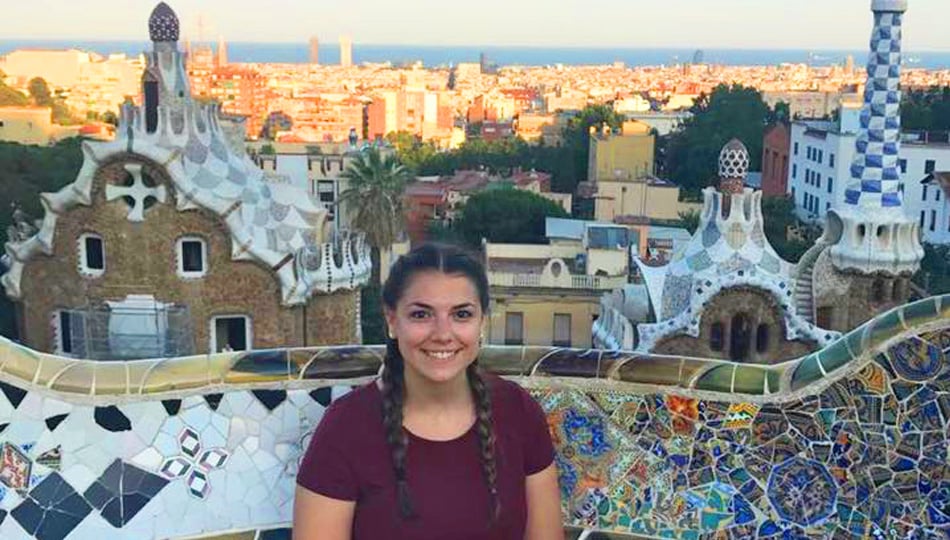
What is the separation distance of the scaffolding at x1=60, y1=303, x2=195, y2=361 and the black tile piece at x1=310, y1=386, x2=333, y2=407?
9.27 meters

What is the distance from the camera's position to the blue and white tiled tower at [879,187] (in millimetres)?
12578

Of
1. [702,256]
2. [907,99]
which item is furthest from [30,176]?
[907,99]

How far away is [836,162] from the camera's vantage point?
3469 centimetres

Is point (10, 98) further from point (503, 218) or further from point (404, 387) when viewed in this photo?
point (404, 387)

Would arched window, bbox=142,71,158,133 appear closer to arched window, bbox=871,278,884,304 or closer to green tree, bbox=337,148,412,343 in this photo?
arched window, bbox=871,278,884,304

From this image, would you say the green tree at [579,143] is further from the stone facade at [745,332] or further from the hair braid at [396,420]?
the hair braid at [396,420]

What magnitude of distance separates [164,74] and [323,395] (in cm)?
1034

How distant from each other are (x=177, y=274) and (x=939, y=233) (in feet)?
82.4

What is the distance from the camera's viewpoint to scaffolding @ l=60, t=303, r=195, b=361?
12.5 meters

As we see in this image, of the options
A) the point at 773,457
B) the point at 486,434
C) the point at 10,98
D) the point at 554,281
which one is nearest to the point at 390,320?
the point at 486,434

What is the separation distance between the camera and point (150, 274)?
12.6 meters

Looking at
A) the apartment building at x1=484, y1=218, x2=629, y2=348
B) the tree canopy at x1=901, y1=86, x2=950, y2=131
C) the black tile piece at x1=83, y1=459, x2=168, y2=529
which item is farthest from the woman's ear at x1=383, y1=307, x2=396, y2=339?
the tree canopy at x1=901, y1=86, x2=950, y2=131

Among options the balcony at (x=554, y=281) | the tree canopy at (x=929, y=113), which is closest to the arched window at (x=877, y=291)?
the balcony at (x=554, y=281)

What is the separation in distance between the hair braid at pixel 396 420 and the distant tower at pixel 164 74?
35.2ft
